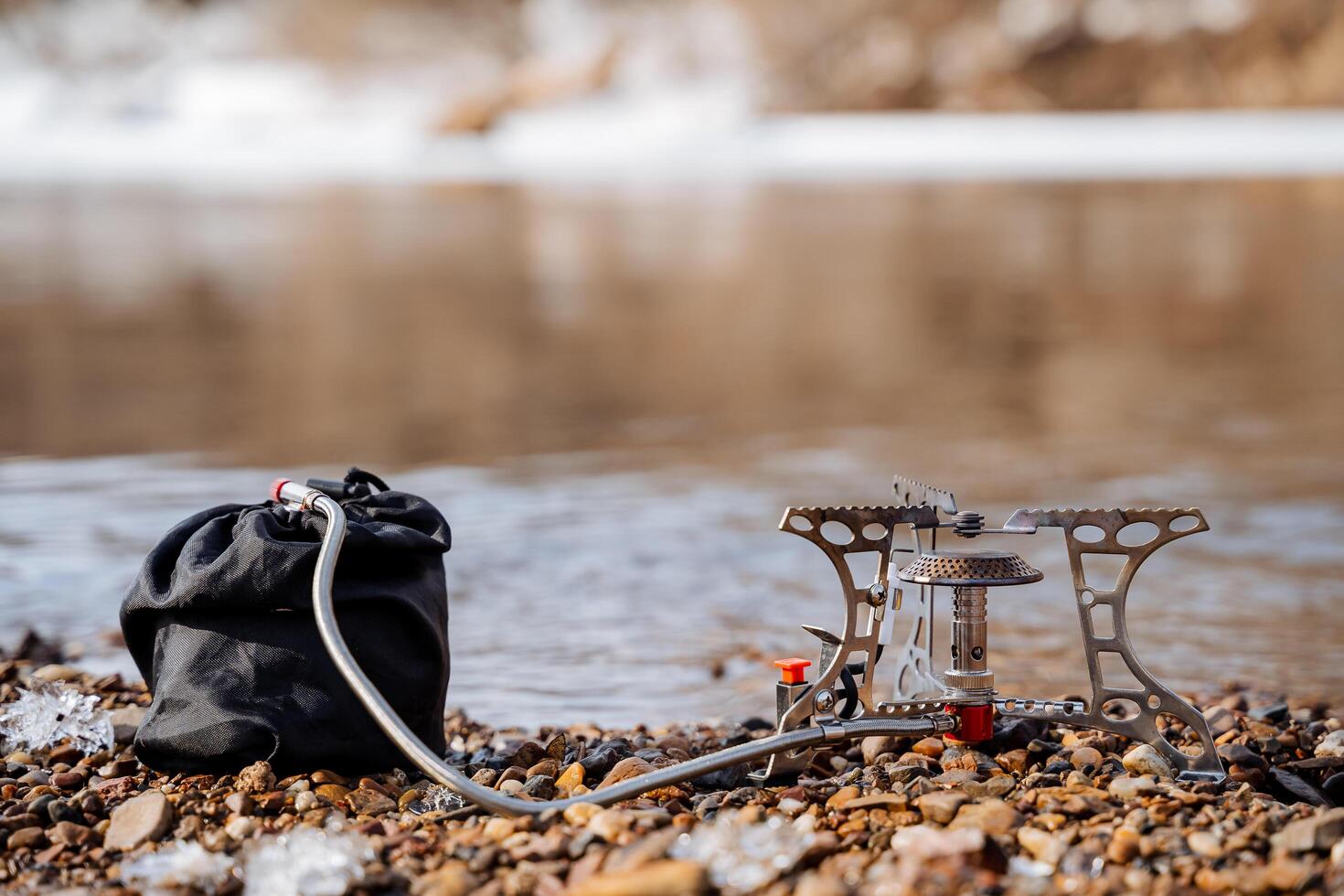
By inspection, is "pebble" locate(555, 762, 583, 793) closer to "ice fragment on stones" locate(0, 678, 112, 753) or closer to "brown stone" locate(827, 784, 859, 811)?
"brown stone" locate(827, 784, 859, 811)

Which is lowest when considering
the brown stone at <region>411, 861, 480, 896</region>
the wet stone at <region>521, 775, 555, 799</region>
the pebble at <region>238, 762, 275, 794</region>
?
the wet stone at <region>521, 775, 555, 799</region>

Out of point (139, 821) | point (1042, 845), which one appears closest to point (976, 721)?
point (1042, 845)

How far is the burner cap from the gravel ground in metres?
0.26

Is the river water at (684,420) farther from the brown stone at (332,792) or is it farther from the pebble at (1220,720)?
the brown stone at (332,792)

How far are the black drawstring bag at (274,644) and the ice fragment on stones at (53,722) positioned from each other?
0.73ft

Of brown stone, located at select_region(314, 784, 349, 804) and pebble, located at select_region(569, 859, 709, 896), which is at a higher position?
pebble, located at select_region(569, 859, 709, 896)

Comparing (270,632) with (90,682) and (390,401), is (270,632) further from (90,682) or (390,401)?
(390,401)

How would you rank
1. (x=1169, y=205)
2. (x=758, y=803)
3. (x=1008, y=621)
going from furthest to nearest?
(x=1169, y=205), (x=1008, y=621), (x=758, y=803)

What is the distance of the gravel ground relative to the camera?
1.58m

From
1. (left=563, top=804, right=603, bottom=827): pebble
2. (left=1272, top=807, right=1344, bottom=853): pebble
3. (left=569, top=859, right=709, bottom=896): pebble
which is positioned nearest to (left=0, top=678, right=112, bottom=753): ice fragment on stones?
(left=563, top=804, right=603, bottom=827): pebble

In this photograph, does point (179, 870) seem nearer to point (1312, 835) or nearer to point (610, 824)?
point (610, 824)

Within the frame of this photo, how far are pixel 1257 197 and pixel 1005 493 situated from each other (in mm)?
15215

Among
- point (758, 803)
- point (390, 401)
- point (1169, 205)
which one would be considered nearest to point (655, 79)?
point (1169, 205)

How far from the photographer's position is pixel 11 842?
5.69 feet
